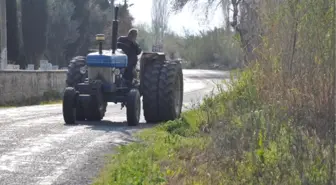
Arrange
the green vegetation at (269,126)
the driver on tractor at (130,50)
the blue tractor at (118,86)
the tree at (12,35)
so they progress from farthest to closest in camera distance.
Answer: the tree at (12,35)
the driver on tractor at (130,50)
the blue tractor at (118,86)
the green vegetation at (269,126)

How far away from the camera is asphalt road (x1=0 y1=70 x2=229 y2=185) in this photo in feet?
32.6

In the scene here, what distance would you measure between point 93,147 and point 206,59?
2515 inches

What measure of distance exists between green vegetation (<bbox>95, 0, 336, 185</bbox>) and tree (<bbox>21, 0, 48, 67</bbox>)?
126 feet

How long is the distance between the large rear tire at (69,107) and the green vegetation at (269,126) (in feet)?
6.68

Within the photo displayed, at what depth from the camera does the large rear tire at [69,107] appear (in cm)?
1612

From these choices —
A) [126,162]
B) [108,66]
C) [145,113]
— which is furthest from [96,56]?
[126,162]

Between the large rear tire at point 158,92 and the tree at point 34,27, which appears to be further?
the tree at point 34,27

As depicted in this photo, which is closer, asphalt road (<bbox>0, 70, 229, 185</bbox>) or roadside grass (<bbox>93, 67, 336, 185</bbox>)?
roadside grass (<bbox>93, 67, 336, 185</bbox>)

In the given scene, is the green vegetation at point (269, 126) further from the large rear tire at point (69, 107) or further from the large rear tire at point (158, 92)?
the large rear tire at point (158, 92)

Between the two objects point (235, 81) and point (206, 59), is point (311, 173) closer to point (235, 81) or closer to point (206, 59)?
point (235, 81)

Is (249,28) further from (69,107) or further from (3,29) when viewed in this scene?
(3,29)

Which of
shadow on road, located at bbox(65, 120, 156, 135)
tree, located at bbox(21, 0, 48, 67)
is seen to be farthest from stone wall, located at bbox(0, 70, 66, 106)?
tree, located at bbox(21, 0, 48, 67)

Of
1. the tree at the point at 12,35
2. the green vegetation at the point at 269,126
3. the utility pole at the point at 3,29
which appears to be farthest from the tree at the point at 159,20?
the green vegetation at the point at 269,126

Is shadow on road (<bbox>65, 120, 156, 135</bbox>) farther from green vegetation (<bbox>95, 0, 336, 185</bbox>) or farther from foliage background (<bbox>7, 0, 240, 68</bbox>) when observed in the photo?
foliage background (<bbox>7, 0, 240, 68</bbox>)
